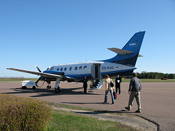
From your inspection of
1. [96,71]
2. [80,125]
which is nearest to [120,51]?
[96,71]

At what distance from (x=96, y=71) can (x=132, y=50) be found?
4.02 metres

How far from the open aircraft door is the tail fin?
5.88 ft

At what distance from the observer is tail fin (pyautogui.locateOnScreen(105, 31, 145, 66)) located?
23.2 m

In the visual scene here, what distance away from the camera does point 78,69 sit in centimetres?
2639

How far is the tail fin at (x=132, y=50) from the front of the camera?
76.2 feet

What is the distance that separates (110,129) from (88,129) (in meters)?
0.69

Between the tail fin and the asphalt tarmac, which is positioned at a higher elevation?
the tail fin

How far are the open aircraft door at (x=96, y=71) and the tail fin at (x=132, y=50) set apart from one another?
1.79m

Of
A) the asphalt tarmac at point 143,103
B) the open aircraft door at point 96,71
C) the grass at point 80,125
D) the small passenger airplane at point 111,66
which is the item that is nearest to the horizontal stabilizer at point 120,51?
the small passenger airplane at point 111,66

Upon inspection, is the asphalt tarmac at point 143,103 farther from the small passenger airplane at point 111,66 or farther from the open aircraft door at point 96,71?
the small passenger airplane at point 111,66

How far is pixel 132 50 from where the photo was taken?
23.4 meters

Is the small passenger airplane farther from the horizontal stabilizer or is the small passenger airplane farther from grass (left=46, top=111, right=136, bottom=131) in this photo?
grass (left=46, top=111, right=136, bottom=131)

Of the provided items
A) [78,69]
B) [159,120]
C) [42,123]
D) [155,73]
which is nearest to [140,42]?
[78,69]

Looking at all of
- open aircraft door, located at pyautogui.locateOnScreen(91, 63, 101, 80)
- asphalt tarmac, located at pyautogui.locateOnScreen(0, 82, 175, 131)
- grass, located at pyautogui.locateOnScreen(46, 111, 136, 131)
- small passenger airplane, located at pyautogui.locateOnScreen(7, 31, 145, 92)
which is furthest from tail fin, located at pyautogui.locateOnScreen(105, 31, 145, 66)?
grass, located at pyautogui.locateOnScreen(46, 111, 136, 131)
